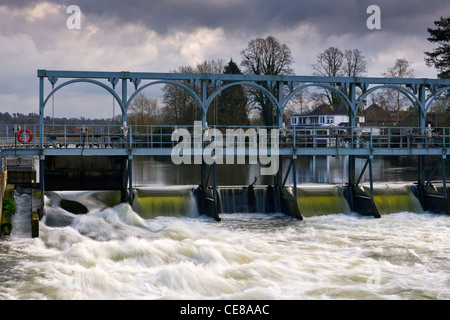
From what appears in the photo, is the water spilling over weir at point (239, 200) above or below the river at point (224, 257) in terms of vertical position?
above

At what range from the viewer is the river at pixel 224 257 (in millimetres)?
13586

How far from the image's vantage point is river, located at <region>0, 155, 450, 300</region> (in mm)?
13586

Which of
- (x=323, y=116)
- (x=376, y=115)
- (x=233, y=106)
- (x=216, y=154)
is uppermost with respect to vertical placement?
(x=376, y=115)

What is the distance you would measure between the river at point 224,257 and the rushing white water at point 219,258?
0.03m

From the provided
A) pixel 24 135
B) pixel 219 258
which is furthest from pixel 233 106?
pixel 219 258

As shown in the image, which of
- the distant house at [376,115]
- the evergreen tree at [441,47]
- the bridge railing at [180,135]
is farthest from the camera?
the distant house at [376,115]

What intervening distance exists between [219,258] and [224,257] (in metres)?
0.22

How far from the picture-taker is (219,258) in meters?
15.9

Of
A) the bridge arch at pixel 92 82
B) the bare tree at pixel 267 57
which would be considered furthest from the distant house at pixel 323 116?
the bridge arch at pixel 92 82

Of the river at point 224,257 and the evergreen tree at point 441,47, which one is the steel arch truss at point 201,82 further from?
the evergreen tree at point 441,47

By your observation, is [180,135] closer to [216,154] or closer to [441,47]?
[216,154]

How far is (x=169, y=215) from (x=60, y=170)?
5.15 meters

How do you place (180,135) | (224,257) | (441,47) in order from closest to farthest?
(224,257) → (180,135) → (441,47)

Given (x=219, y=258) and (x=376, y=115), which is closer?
(x=219, y=258)
